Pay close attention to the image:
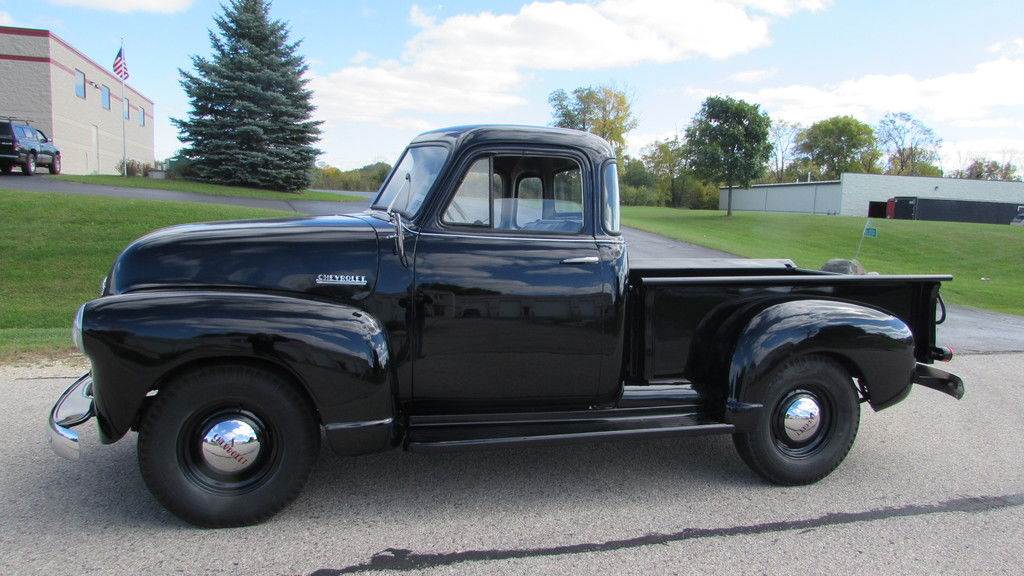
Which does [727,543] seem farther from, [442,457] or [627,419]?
[442,457]

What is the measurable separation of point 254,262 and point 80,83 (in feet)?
127

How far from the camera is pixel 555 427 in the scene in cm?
348

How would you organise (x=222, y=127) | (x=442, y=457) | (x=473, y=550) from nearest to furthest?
(x=473, y=550) → (x=442, y=457) → (x=222, y=127)

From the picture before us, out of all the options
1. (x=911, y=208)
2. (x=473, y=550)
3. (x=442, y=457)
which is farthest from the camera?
(x=911, y=208)

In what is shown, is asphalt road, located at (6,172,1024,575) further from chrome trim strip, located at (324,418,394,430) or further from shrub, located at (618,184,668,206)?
shrub, located at (618,184,668,206)

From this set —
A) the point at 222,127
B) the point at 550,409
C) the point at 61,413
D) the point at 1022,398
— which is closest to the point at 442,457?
the point at 550,409

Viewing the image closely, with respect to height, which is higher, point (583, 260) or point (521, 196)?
point (521, 196)

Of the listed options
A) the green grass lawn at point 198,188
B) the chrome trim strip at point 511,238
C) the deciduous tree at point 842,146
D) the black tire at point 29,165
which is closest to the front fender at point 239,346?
the chrome trim strip at point 511,238

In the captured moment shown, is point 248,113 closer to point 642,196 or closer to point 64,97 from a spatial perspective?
point 64,97

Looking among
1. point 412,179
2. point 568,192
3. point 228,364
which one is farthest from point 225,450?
point 568,192

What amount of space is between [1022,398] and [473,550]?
554 cm

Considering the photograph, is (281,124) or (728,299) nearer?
(728,299)

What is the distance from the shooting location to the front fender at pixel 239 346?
2910 millimetres

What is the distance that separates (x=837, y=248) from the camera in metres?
23.7
